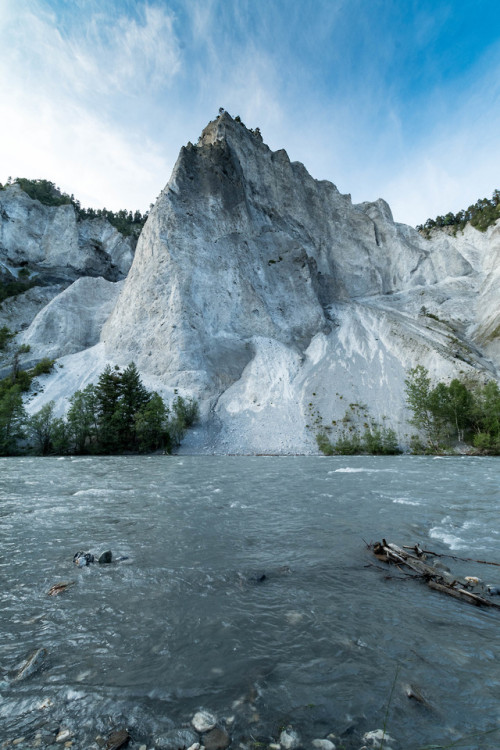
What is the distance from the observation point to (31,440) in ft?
153

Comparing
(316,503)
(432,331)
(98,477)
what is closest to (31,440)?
(98,477)

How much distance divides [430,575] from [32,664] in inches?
242

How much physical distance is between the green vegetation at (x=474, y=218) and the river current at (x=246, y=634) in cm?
10537

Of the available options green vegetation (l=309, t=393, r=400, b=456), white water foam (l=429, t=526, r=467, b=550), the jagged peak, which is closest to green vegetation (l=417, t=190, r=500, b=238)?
the jagged peak

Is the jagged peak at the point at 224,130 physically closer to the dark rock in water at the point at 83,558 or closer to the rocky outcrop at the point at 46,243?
the rocky outcrop at the point at 46,243

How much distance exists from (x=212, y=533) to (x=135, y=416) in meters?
40.7

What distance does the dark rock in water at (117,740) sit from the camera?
2998 millimetres

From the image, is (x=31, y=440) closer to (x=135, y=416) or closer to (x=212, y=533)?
(x=135, y=416)

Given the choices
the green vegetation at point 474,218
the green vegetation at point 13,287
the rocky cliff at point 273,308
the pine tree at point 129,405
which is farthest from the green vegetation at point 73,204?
the green vegetation at point 474,218

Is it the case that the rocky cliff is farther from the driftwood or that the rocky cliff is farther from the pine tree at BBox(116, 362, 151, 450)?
the driftwood

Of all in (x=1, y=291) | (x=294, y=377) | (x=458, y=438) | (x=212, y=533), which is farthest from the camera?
(x=1, y=291)

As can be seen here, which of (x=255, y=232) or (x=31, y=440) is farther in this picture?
(x=255, y=232)

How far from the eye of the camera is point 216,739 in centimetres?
307

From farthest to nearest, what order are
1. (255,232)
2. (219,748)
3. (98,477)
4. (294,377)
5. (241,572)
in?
(255,232) → (294,377) → (98,477) → (241,572) → (219,748)
